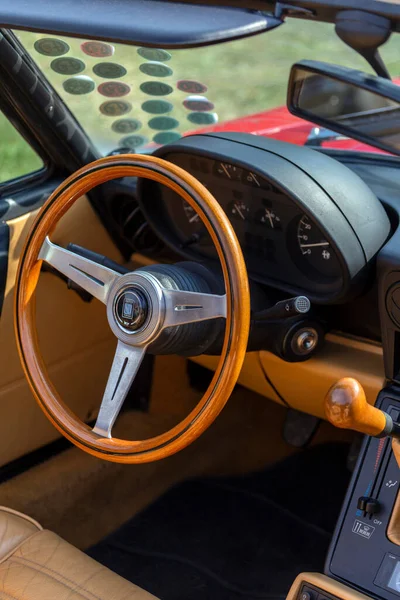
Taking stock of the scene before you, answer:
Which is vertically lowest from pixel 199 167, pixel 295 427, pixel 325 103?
pixel 295 427

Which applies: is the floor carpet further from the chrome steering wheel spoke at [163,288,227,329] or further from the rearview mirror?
the rearview mirror

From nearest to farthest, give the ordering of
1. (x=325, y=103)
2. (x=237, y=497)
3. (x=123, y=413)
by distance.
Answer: (x=325, y=103) < (x=237, y=497) < (x=123, y=413)

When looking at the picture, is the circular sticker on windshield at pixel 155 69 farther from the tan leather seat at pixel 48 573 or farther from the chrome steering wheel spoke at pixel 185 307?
the tan leather seat at pixel 48 573

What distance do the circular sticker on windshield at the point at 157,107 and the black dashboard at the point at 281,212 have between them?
0.74 feet

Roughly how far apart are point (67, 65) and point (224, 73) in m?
0.42

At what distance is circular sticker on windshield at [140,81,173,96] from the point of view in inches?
83.0

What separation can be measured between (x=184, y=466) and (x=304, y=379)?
2.42 feet

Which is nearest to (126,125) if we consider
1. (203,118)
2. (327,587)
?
(203,118)

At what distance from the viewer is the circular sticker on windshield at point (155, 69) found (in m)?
1.99

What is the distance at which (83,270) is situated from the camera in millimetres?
1772

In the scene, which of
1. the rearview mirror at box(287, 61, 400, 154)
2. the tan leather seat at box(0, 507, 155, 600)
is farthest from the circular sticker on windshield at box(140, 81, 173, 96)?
the tan leather seat at box(0, 507, 155, 600)

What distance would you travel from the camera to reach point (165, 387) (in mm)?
2857

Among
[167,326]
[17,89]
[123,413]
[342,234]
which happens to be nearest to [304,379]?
[342,234]

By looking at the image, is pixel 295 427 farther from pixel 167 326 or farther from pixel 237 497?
pixel 167 326
